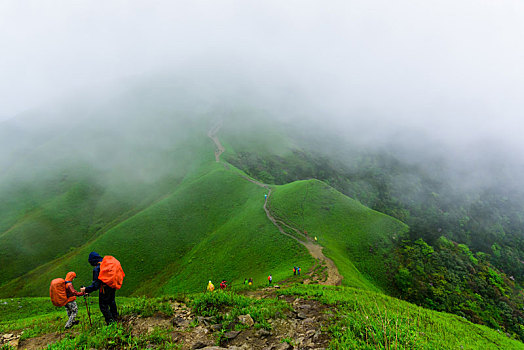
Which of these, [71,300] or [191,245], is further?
[191,245]

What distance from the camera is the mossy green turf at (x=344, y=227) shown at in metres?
33.3

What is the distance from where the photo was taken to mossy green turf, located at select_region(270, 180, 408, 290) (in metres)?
33.3

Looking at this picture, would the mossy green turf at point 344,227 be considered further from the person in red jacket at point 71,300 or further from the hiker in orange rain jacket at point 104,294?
the person in red jacket at point 71,300

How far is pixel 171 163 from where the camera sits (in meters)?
98.4

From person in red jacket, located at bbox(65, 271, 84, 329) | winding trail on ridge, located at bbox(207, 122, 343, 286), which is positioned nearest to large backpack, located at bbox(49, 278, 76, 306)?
person in red jacket, located at bbox(65, 271, 84, 329)

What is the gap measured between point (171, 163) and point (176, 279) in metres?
72.6

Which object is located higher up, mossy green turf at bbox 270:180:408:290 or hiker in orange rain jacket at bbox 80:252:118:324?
hiker in orange rain jacket at bbox 80:252:118:324

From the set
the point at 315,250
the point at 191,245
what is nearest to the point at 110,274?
the point at 315,250

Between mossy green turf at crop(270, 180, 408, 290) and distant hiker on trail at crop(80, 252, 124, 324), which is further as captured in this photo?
mossy green turf at crop(270, 180, 408, 290)

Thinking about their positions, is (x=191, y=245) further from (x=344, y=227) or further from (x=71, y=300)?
(x=71, y=300)

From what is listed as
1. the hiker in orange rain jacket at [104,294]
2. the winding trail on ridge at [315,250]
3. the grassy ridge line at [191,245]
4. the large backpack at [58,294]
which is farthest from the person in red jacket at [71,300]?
the winding trail on ridge at [315,250]

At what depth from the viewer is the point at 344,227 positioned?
42.4 m

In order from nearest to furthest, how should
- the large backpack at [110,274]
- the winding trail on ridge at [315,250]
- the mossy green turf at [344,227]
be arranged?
1. the large backpack at [110,274]
2. the winding trail on ridge at [315,250]
3. the mossy green turf at [344,227]

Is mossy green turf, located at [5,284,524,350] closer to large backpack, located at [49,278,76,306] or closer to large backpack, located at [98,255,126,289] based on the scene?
large backpack, located at [49,278,76,306]
